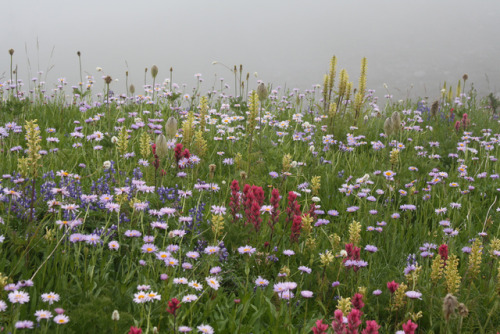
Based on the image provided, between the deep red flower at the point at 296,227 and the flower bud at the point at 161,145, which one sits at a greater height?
the flower bud at the point at 161,145

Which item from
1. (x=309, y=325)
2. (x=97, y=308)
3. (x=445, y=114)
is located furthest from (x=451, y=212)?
(x=445, y=114)

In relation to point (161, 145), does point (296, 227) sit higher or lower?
lower

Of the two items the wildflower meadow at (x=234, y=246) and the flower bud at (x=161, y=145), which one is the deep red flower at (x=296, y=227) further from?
the flower bud at (x=161, y=145)

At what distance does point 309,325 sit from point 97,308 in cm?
111

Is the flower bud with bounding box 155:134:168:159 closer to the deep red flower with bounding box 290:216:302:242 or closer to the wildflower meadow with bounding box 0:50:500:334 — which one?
the wildflower meadow with bounding box 0:50:500:334

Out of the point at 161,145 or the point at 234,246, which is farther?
the point at 161,145

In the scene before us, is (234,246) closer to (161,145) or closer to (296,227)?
(296,227)

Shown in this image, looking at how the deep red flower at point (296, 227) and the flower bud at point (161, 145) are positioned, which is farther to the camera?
the flower bud at point (161, 145)

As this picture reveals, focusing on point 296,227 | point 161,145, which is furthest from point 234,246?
point 161,145

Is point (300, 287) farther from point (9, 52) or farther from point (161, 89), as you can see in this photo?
point (161, 89)

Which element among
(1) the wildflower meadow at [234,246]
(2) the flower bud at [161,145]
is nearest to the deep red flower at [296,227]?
(1) the wildflower meadow at [234,246]

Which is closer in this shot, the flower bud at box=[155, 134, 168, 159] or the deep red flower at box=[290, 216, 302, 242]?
the deep red flower at box=[290, 216, 302, 242]

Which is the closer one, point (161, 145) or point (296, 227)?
point (296, 227)

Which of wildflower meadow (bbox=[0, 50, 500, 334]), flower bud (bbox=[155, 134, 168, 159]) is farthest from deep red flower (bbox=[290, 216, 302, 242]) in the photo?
flower bud (bbox=[155, 134, 168, 159])
